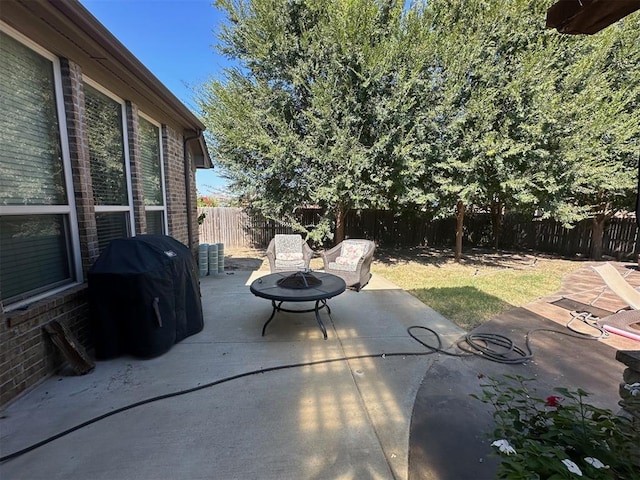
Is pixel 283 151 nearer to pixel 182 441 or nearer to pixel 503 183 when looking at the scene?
pixel 503 183

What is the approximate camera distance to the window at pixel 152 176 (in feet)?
15.0

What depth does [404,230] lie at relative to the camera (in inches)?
508

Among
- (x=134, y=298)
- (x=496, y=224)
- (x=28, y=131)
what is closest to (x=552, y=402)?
(x=134, y=298)

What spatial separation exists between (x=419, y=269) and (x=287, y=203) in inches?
169

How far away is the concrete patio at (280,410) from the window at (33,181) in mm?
1027

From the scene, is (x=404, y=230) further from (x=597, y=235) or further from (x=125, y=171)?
(x=125, y=171)

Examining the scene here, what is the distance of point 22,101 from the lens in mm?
2543

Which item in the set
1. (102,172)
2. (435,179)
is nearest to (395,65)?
(435,179)

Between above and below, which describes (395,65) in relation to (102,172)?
above

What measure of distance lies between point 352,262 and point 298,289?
262 centimetres

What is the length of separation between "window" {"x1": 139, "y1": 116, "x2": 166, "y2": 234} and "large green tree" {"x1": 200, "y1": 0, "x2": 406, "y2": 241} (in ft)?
9.83

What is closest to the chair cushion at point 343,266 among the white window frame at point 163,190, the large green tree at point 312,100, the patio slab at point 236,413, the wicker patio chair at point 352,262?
the wicker patio chair at point 352,262

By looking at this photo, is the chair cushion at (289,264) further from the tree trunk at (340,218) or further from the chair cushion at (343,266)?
the tree trunk at (340,218)

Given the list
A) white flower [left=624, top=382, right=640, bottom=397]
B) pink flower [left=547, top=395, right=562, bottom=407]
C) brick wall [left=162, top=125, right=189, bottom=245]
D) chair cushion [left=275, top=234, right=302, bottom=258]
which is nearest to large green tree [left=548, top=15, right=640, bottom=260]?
chair cushion [left=275, top=234, right=302, bottom=258]
